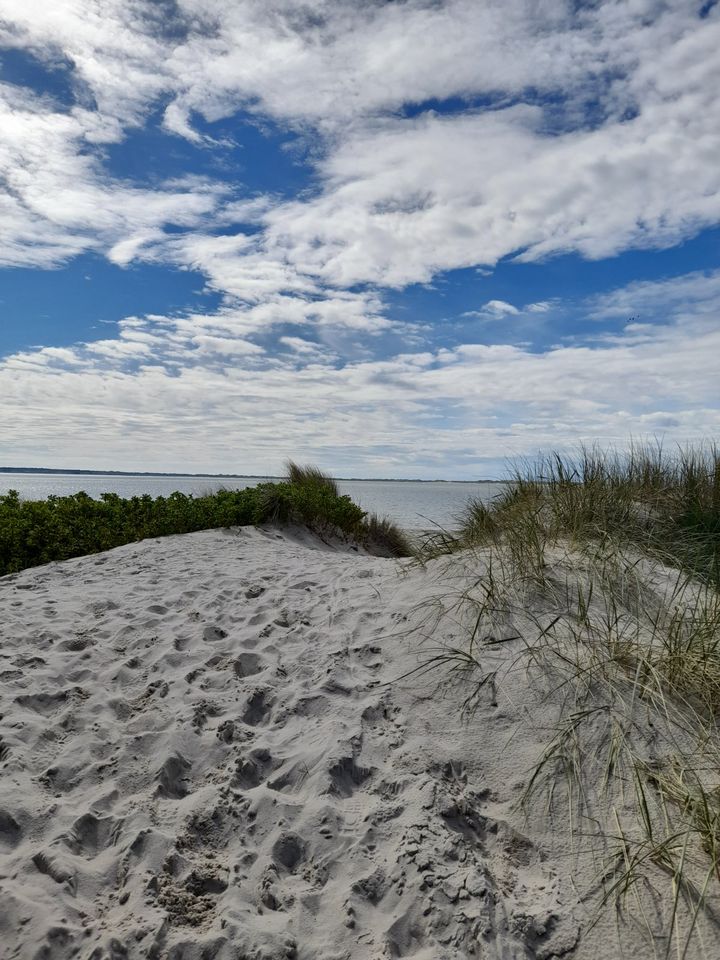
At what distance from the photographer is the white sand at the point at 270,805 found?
2627 millimetres

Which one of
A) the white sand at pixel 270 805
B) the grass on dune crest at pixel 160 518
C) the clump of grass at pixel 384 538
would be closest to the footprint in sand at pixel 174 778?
the white sand at pixel 270 805

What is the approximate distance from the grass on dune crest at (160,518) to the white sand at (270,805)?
3389 millimetres

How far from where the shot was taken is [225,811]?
10.8 ft

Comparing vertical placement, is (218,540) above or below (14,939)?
above

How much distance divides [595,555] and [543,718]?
6.43 feet

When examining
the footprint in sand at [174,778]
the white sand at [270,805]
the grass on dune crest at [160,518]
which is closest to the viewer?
the white sand at [270,805]

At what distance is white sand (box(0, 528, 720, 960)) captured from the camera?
2.63 meters

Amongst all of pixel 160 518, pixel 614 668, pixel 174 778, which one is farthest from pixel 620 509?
pixel 160 518

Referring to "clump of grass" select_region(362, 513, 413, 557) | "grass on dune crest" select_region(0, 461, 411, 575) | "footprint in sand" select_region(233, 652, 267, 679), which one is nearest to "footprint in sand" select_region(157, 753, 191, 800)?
"footprint in sand" select_region(233, 652, 267, 679)

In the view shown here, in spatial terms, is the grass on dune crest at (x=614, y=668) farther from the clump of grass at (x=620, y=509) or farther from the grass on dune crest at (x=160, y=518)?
the grass on dune crest at (x=160, y=518)

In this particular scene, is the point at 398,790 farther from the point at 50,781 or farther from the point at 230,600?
the point at 230,600

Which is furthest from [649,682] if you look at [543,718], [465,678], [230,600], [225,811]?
[230,600]

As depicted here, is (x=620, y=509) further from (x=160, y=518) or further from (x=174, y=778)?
(x=160, y=518)

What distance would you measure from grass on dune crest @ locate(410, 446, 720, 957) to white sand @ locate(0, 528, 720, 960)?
0.53 feet
